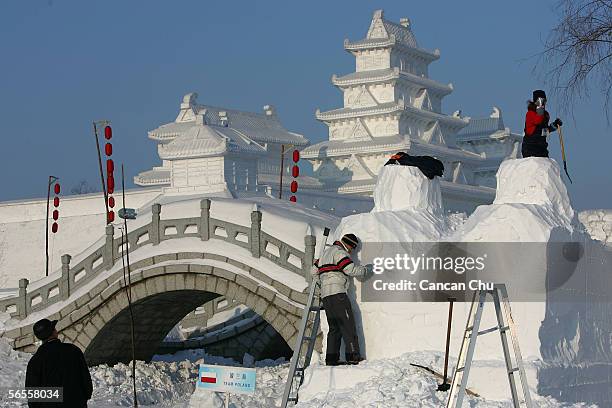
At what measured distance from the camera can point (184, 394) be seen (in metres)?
21.7

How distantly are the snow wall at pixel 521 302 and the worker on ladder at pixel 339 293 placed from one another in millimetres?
352

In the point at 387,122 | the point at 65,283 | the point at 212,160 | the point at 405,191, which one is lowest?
the point at 65,283

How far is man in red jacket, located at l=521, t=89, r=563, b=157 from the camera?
13.7 metres

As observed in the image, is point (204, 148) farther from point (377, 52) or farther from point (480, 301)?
point (480, 301)

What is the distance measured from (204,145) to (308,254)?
2150 cm

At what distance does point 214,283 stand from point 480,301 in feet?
33.3

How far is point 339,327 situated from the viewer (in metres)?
13.9

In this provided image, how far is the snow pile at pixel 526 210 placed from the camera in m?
13.2

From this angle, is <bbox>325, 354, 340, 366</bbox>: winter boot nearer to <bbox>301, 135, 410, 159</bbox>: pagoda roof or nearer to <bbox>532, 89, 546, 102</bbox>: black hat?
<bbox>532, 89, 546, 102</bbox>: black hat

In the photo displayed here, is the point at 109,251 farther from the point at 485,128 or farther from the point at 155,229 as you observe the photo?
Answer: the point at 485,128

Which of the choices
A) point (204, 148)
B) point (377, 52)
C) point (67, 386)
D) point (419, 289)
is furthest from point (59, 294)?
point (377, 52)

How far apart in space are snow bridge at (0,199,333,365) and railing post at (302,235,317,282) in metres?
0.01

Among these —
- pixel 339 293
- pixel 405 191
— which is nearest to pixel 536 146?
pixel 405 191

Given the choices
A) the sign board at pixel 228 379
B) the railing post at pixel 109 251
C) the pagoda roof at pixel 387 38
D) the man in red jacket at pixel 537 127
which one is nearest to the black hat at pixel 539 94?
the man in red jacket at pixel 537 127
